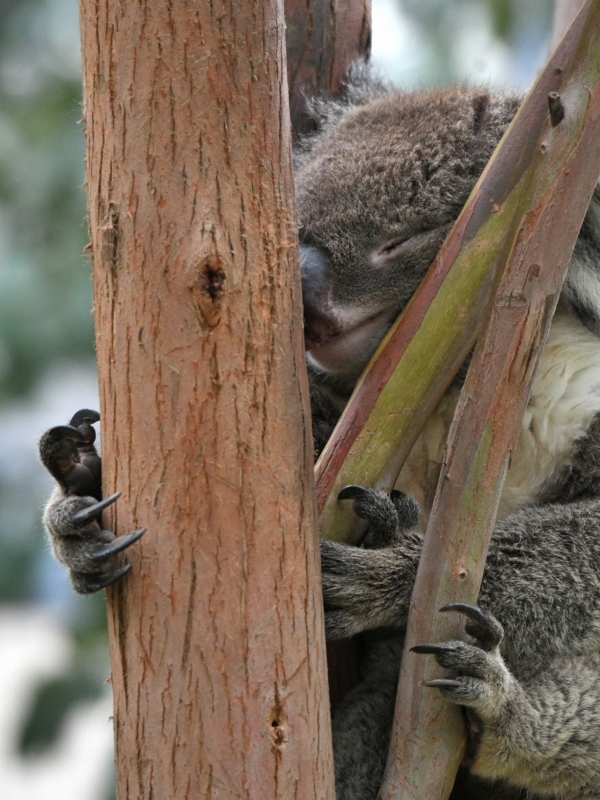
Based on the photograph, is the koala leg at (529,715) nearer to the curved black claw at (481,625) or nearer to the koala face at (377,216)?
the curved black claw at (481,625)

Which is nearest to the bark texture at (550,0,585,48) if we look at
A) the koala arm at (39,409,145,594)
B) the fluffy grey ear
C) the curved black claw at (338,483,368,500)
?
the fluffy grey ear

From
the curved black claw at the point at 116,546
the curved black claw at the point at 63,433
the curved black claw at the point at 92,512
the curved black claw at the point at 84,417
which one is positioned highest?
the curved black claw at the point at 84,417

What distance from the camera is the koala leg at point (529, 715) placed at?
1.73 meters

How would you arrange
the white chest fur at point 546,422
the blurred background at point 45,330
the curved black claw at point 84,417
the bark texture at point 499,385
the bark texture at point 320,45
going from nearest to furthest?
the bark texture at point 499,385
the curved black claw at point 84,417
the white chest fur at point 546,422
the bark texture at point 320,45
the blurred background at point 45,330

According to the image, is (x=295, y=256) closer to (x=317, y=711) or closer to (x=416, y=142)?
(x=317, y=711)

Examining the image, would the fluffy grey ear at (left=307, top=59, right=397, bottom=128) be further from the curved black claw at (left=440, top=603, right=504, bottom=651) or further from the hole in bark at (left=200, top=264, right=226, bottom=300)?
the curved black claw at (left=440, top=603, right=504, bottom=651)

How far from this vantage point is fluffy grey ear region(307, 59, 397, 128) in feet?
8.98

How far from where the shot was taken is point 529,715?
1.91m

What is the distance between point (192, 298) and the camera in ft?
4.88

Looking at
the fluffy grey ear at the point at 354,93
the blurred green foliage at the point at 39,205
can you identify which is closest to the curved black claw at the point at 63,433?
the fluffy grey ear at the point at 354,93

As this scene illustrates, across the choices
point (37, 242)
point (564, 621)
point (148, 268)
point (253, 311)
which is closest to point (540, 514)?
point (564, 621)

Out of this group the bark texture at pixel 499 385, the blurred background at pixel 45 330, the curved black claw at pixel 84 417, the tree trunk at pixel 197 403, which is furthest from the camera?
the blurred background at pixel 45 330

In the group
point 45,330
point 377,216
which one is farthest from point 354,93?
point 45,330

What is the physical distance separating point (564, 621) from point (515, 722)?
10.4 inches
